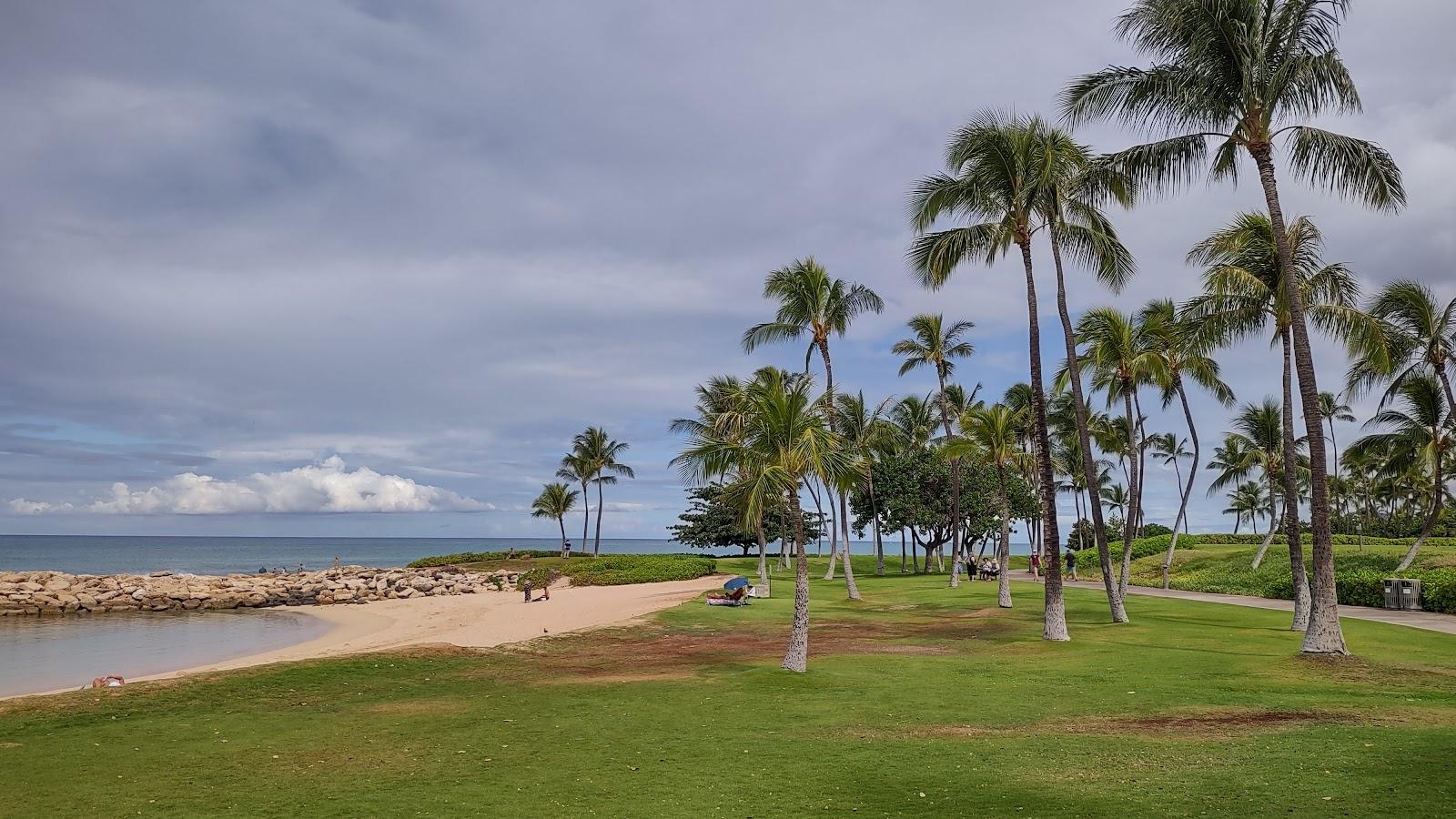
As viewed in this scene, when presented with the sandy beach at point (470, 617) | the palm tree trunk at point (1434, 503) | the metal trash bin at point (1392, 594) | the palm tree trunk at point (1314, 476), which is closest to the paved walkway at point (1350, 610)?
the metal trash bin at point (1392, 594)

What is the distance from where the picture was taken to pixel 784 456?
53.7 ft

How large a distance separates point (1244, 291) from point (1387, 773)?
60.5 feet

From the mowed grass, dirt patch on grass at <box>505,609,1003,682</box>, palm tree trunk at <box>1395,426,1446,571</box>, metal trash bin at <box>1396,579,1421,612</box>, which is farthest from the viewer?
palm tree trunk at <box>1395,426,1446,571</box>

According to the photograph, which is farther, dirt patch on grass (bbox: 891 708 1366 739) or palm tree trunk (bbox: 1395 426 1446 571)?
palm tree trunk (bbox: 1395 426 1446 571)

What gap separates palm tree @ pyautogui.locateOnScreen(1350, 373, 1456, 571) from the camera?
32531mm

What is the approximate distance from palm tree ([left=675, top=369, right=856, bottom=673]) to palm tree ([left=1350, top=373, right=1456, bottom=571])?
2715 centimetres

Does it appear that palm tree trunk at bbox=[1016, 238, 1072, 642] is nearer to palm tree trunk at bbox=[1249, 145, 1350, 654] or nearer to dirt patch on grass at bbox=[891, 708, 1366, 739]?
palm tree trunk at bbox=[1249, 145, 1350, 654]

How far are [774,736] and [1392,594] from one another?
25918 mm

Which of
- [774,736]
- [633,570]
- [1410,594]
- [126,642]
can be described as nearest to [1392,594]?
[1410,594]

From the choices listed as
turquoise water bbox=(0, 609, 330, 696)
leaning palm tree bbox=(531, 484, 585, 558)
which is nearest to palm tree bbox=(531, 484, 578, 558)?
leaning palm tree bbox=(531, 484, 585, 558)

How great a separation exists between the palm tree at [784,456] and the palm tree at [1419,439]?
89.1 feet

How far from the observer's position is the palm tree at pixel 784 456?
16.2 meters

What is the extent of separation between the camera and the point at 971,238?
23.9 m

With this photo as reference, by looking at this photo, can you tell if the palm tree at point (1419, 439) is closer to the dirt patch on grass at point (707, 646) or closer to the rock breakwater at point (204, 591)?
the dirt patch on grass at point (707, 646)
